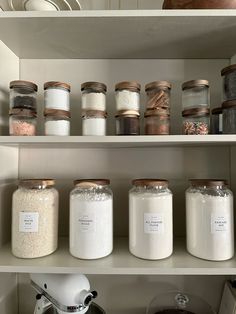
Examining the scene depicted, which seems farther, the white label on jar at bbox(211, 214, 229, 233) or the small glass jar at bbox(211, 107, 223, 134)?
the small glass jar at bbox(211, 107, 223, 134)

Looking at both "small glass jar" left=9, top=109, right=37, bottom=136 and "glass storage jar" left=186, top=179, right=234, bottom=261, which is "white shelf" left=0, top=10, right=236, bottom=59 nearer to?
"small glass jar" left=9, top=109, right=37, bottom=136

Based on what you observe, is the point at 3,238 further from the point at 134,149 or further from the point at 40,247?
the point at 134,149

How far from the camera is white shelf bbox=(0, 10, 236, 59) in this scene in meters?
0.71

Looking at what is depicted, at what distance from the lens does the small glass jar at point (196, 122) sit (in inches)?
29.8

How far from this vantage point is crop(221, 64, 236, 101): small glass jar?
76 centimetres

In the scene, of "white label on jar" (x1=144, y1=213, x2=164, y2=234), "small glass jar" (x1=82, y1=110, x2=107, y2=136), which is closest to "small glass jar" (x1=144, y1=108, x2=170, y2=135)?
"small glass jar" (x1=82, y1=110, x2=107, y2=136)

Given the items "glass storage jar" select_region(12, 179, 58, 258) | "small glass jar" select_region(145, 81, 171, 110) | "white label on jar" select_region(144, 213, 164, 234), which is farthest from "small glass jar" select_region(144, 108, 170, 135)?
"glass storage jar" select_region(12, 179, 58, 258)

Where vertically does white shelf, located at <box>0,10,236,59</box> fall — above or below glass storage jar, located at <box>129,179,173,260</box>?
above

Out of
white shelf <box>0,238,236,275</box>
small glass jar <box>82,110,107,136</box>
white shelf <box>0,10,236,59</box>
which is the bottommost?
white shelf <box>0,238,236,275</box>

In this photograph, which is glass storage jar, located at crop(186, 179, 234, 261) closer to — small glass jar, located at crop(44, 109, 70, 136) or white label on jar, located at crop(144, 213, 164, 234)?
white label on jar, located at crop(144, 213, 164, 234)

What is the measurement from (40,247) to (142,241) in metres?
0.31

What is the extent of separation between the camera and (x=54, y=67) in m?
1.00

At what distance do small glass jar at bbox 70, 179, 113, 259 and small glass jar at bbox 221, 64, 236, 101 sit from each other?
1.54 ft

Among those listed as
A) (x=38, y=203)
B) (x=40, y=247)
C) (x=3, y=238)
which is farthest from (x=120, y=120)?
(x=3, y=238)
